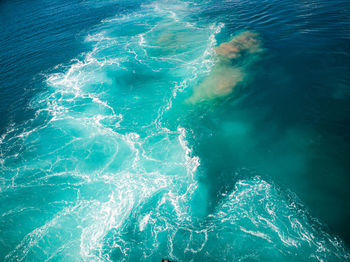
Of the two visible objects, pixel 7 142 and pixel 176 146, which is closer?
pixel 176 146

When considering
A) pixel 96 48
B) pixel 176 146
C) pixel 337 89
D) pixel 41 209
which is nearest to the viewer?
pixel 41 209

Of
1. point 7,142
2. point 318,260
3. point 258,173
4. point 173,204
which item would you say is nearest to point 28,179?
point 7,142

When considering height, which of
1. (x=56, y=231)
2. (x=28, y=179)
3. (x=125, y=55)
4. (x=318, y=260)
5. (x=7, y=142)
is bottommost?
(x=318, y=260)

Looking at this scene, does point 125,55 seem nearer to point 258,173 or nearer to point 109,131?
point 109,131

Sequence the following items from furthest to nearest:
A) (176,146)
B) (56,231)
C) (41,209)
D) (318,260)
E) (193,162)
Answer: (176,146) → (193,162) → (41,209) → (56,231) → (318,260)

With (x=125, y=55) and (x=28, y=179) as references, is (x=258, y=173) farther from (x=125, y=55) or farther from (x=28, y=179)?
(x=125, y=55)

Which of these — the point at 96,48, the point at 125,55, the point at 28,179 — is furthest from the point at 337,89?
the point at 96,48

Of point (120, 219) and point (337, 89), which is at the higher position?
point (337, 89)
